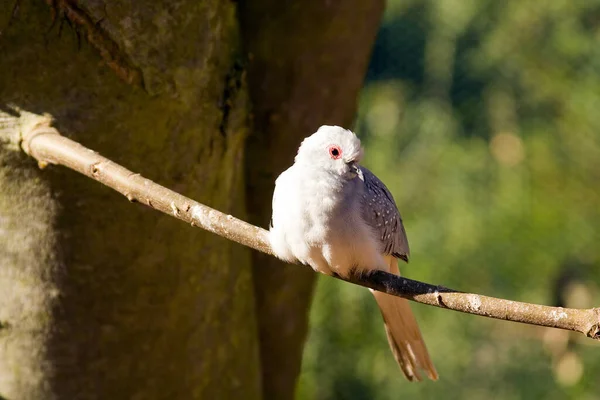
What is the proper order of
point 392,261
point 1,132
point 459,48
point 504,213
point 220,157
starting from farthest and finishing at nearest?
point 459,48, point 504,213, point 392,261, point 220,157, point 1,132

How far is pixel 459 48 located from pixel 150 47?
10.00ft

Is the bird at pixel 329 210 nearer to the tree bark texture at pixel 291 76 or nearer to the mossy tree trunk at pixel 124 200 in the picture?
the mossy tree trunk at pixel 124 200

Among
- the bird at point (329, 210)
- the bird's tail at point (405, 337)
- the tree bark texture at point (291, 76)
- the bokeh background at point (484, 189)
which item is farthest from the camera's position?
the bokeh background at point (484, 189)

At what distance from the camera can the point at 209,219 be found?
4.21ft

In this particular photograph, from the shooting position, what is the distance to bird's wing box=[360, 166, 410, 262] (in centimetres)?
147

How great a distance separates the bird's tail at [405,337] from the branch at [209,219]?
0.30 metres

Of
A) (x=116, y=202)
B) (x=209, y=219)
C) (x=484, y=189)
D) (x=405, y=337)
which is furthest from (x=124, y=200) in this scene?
(x=484, y=189)

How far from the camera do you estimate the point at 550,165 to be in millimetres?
3998

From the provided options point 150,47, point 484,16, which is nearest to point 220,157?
point 150,47

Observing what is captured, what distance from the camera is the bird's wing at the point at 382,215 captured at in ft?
4.83

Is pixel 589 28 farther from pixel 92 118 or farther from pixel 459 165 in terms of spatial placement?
pixel 92 118

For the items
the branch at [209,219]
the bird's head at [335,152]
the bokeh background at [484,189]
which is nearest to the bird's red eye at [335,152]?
the bird's head at [335,152]

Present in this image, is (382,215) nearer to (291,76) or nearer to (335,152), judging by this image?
(335,152)

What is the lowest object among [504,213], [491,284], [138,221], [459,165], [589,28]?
[138,221]
